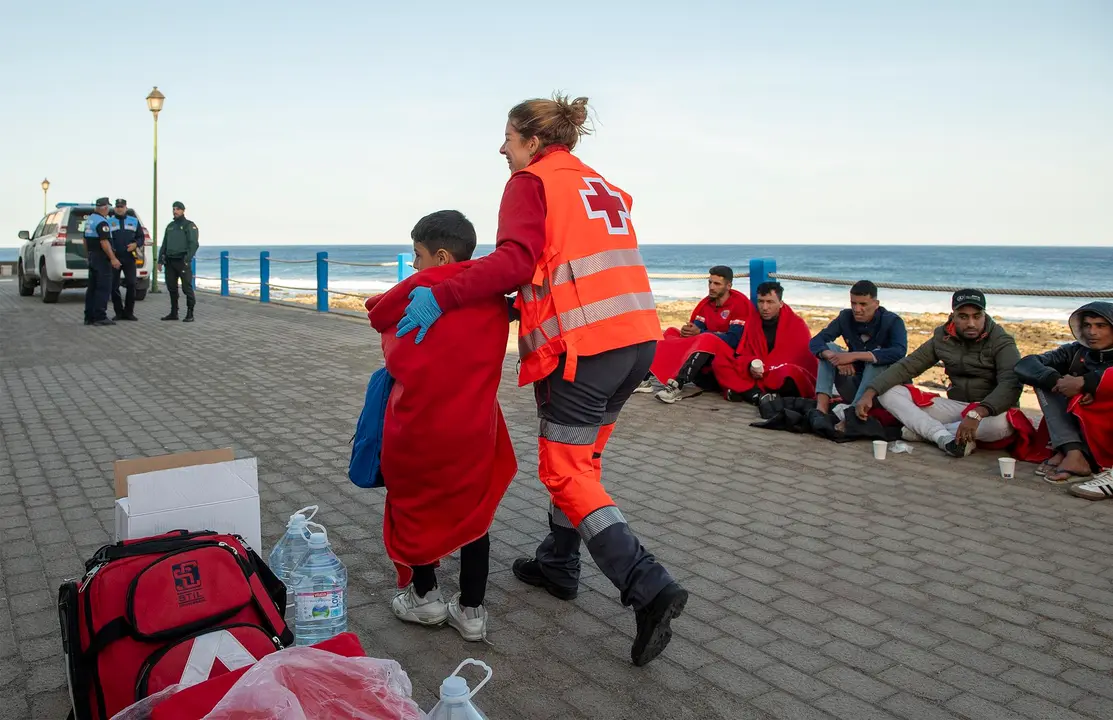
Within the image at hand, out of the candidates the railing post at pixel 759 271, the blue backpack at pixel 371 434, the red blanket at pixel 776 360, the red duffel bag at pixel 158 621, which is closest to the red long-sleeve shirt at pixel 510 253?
the blue backpack at pixel 371 434

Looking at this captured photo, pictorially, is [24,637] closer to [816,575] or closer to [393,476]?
[393,476]

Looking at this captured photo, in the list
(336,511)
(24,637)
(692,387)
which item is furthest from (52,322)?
(24,637)

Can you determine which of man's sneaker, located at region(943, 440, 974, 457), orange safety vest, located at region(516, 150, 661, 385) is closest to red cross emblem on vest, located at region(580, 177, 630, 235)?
orange safety vest, located at region(516, 150, 661, 385)

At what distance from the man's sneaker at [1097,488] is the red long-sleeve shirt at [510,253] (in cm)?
397

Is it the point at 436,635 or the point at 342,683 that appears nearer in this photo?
the point at 342,683

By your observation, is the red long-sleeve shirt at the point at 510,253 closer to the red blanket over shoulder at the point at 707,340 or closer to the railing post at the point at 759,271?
the red blanket over shoulder at the point at 707,340

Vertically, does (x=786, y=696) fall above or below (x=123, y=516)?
below

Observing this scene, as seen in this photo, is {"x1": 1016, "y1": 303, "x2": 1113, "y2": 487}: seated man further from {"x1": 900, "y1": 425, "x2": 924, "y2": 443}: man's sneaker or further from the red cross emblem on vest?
the red cross emblem on vest

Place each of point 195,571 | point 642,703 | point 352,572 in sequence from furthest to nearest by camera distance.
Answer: point 352,572, point 642,703, point 195,571

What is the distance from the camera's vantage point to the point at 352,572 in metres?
4.11

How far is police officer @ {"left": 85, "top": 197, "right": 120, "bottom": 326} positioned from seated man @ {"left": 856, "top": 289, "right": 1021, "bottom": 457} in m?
11.5

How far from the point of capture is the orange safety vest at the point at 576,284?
10.6 ft

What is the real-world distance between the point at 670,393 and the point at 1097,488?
12.4 ft

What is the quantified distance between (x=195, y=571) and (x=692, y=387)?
6.74 meters
